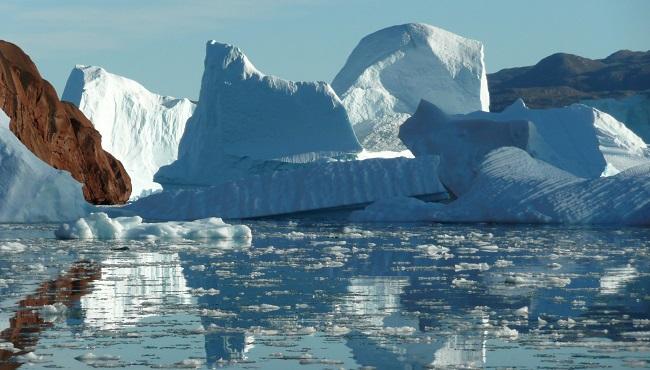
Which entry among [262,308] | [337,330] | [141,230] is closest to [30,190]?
[141,230]

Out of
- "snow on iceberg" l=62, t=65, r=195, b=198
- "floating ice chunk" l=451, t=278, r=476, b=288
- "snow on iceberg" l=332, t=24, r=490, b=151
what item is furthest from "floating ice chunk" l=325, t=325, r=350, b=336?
"snow on iceberg" l=62, t=65, r=195, b=198

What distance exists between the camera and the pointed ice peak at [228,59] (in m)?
25.1

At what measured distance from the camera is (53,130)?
88.2ft

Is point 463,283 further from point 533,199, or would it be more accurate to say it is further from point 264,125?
point 264,125

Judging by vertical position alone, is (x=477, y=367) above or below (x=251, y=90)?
below

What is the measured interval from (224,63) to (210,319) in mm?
19880

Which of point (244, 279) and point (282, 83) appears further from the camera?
point (282, 83)

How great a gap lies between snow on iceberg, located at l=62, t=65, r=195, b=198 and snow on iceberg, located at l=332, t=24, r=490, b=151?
36.3ft

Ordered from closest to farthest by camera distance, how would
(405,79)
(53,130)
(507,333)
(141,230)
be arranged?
(507,333), (141,230), (53,130), (405,79)

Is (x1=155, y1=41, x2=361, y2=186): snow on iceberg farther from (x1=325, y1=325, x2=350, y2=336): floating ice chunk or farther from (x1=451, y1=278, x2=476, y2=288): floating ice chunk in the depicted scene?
(x1=325, y1=325, x2=350, y2=336): floating ice chunk

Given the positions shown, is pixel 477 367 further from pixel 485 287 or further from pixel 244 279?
pixel 244 279

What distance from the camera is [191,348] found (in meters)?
5.02

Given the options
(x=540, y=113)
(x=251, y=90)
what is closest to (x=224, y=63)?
(x=251, y=90)

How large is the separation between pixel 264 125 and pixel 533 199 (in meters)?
9.40
